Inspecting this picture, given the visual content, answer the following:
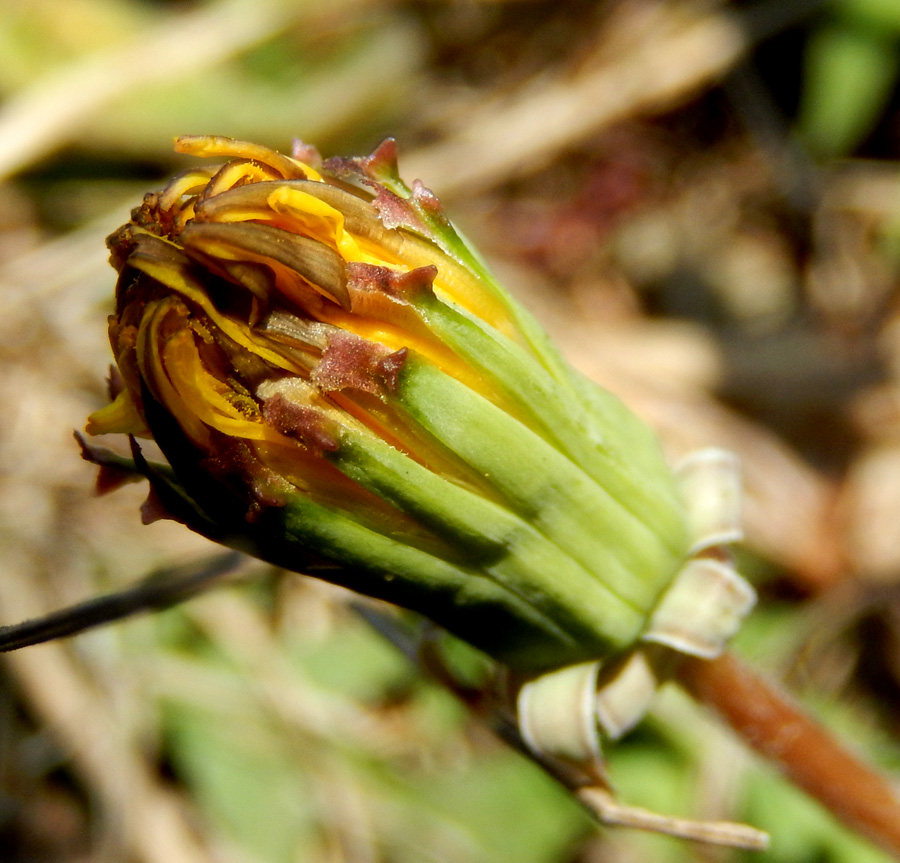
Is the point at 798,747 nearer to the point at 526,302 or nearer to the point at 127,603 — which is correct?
the point at 127,603

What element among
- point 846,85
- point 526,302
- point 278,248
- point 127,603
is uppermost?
point 278,248

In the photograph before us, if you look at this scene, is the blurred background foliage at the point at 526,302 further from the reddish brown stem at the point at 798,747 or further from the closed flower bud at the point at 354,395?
the closed flower bud at the point at 354,395

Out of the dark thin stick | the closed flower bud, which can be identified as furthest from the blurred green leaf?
the dark thin stick

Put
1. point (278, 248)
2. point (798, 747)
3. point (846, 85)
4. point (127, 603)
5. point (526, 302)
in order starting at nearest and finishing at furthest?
1. point (278, 248)
2. point (127, 603)
3. point (798, 747)
4. point (846, 85)
5. point (526, 302)

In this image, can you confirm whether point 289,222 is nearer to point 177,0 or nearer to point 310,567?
point 310,567

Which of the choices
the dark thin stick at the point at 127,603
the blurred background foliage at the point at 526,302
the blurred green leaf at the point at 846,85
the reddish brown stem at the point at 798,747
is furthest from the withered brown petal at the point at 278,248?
the blurred green leaf at the point at 846,85

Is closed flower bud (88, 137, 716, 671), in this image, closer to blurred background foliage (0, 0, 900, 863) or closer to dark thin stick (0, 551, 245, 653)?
dark thin stick (0, 551, 245, 653)

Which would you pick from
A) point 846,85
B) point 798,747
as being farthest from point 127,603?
point 846,85
